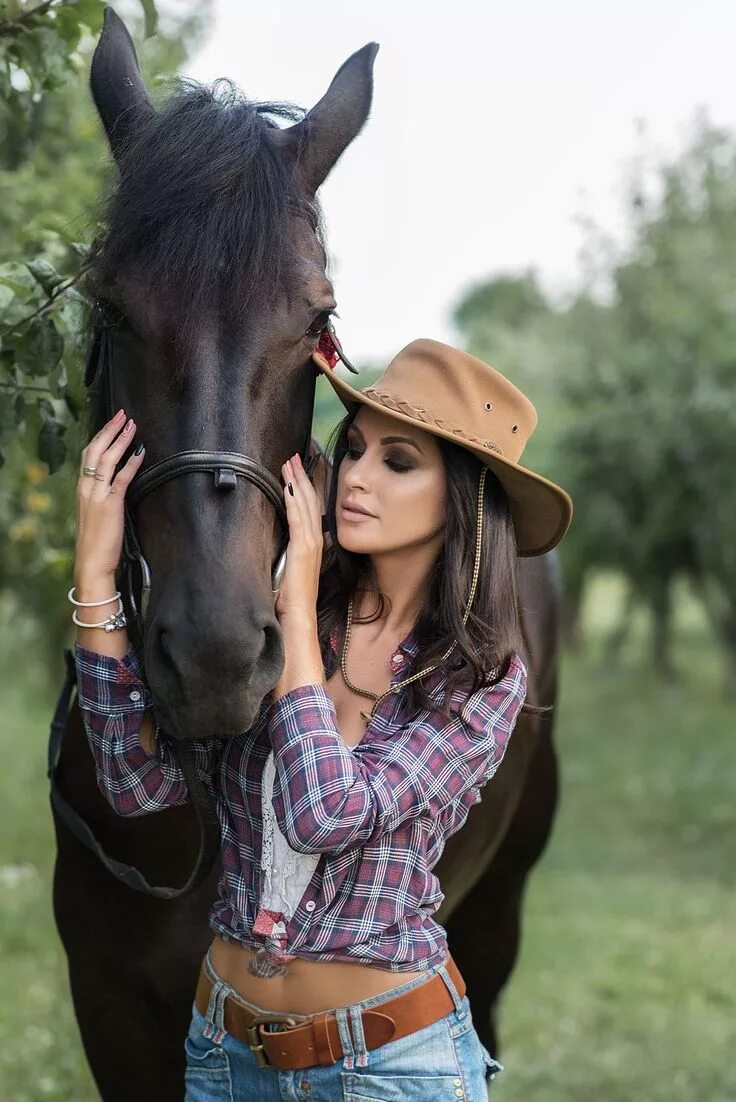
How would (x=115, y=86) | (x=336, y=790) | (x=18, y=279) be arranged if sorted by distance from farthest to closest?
(x=18, y=279), (x=115, y=86), (x=336, y=790)

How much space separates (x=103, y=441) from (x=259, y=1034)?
96 centimetres

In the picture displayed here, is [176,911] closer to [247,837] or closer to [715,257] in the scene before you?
[247,837]

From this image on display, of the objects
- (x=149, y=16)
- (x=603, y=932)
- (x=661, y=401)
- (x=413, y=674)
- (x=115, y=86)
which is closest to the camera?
(x=413, y=674)

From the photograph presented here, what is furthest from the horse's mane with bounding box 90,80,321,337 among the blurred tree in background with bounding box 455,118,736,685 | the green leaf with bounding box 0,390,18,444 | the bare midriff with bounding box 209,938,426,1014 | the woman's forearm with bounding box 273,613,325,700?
the blurred tree in background with bounding box 455,118,736,685

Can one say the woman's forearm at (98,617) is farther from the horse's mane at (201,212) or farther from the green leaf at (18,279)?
the green leaf at (18,279)

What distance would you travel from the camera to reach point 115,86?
2.30m

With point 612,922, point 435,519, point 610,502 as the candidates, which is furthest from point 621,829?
point 435,519

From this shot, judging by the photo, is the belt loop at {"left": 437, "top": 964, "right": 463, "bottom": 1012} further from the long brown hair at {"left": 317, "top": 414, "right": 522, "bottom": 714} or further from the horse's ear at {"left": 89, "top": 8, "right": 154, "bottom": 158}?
the horse's ear at {"left": 89, "top": 8, "right": 154, "bottom": 158}

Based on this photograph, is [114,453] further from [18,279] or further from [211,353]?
[18,279]

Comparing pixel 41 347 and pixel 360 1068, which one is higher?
pixel 41 347

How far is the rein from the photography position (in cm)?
189

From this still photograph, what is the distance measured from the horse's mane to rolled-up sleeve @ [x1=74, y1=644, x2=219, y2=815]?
1.80 feet

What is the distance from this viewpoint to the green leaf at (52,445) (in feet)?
8.61

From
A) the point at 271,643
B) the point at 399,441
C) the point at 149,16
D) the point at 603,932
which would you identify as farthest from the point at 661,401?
the point at 271,643
